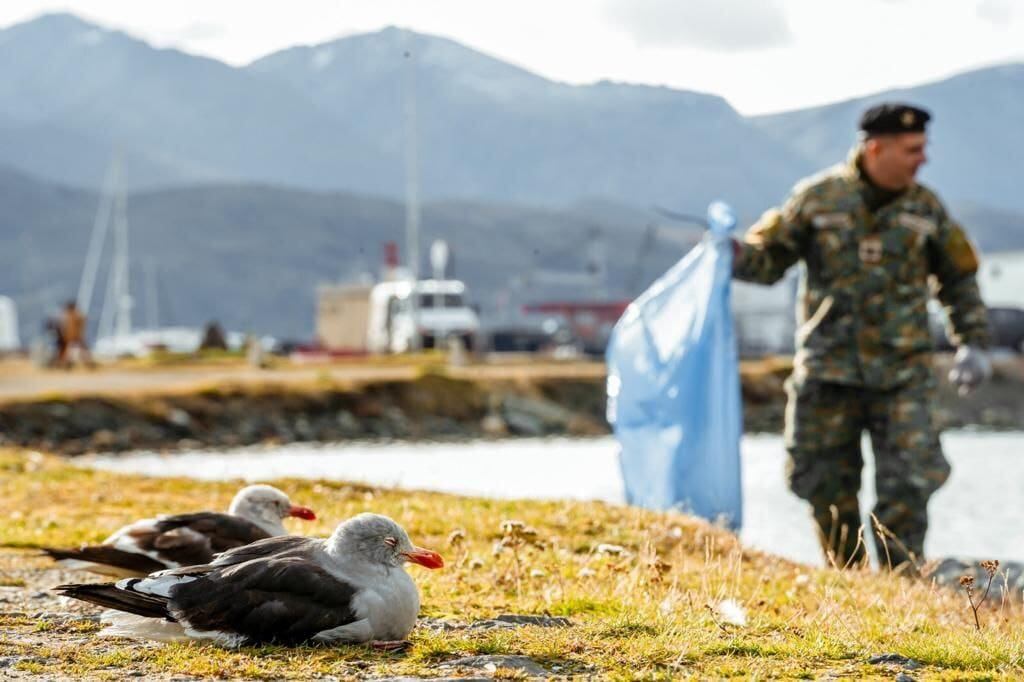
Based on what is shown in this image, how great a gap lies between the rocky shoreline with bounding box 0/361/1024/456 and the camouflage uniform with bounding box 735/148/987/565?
19.5m

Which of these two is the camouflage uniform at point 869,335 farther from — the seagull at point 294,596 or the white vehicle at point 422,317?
the white vehicle at point 422,317

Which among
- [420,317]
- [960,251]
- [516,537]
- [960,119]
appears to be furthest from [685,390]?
[420,317]

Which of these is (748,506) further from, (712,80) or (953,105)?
(712,80)

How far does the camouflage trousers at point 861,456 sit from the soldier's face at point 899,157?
49.1 inches

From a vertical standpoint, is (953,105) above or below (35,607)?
above

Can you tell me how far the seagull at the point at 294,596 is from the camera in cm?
516

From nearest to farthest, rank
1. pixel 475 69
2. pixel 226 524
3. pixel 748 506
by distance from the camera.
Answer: pixel 226 524 < pixel 475 69 < pixel 748 506

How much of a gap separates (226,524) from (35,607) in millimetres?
799

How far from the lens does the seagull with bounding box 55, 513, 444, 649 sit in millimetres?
5160

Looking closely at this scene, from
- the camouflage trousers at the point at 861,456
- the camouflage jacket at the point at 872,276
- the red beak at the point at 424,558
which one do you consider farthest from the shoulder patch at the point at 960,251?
the red beak at the point at 424,558

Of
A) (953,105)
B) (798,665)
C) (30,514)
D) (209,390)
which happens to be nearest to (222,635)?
(798,665)

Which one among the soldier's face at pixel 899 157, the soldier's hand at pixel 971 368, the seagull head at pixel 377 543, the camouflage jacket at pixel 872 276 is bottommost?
the seagull head at pixel 377 543

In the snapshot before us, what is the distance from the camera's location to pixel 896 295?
9.69 m

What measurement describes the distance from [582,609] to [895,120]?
470cm
